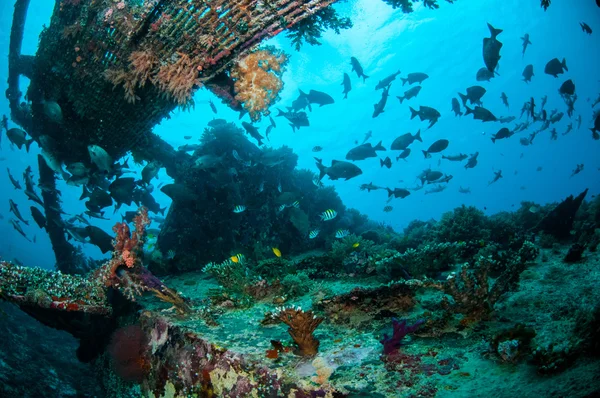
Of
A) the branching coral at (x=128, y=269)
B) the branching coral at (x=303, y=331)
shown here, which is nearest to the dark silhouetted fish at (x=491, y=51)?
the branching coral at (x=303, y=331)

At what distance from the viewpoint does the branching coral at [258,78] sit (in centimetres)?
455

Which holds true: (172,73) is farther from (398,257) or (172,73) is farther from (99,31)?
(398,257)

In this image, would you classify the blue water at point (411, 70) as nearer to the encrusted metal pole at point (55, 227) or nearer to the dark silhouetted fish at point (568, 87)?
the encrusted metal pole at point (55, 227)

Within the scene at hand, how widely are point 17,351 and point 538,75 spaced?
267ft

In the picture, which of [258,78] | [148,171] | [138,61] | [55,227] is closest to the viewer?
[138,61]

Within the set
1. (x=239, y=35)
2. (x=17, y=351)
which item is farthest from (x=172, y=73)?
(x=17, y=351)

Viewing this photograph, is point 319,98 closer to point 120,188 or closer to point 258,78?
point 258,78

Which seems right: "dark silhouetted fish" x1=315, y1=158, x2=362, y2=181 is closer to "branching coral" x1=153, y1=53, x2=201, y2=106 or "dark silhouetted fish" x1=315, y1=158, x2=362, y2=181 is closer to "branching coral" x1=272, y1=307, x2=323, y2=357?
"branching coral" x1=153, y1=53, x2=201, y2=106

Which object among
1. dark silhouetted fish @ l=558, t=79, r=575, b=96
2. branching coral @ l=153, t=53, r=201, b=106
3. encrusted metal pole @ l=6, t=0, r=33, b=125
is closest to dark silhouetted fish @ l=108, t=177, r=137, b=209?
encrusted metal pole @ l=6, t=0, r=33, b=125

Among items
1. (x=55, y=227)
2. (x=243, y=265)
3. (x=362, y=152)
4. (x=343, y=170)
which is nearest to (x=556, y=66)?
(x=362, y=152)

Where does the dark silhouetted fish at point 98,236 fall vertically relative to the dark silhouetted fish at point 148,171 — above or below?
below

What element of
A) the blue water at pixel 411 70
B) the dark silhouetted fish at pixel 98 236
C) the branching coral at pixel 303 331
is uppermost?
the blue water at pixel 411 70

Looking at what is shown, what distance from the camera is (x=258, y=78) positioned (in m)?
4.59

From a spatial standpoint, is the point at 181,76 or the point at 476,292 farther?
the point at 181,76
